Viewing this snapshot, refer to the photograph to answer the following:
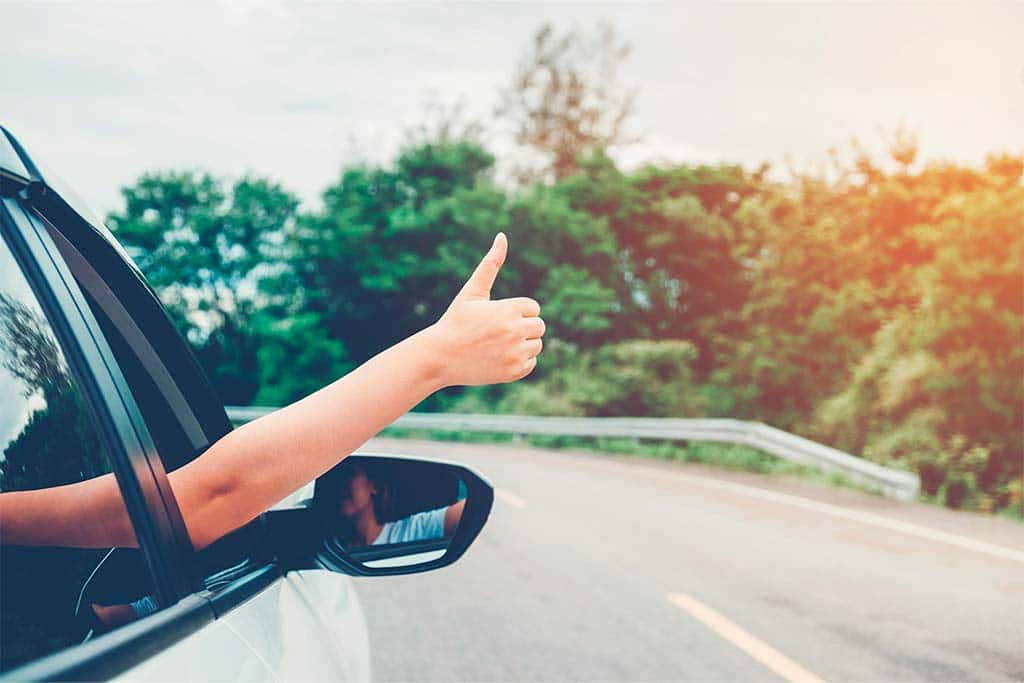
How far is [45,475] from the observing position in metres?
1.36

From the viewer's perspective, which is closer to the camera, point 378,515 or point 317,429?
point 317,429

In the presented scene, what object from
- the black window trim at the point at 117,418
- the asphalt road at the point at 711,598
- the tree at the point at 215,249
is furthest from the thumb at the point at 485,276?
the tree at the point at 215,249

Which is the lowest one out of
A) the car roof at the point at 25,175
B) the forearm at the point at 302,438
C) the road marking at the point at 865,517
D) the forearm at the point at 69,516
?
the road marking at the point at 865,517

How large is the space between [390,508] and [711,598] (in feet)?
17.0

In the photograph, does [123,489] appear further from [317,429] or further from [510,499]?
[510,499]

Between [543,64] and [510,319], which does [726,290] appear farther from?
[510,319]

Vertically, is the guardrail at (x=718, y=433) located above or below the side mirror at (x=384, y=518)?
below

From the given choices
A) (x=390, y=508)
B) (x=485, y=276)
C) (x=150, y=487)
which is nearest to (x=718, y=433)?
(x=390, y=508)

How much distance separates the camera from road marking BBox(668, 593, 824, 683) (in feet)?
17.2

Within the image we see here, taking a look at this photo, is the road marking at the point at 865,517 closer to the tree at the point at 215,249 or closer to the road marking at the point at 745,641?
the road marking at the point at 745,641

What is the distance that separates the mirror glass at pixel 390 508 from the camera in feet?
6.83

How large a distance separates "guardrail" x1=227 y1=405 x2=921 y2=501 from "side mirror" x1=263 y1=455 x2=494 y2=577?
11.6 m

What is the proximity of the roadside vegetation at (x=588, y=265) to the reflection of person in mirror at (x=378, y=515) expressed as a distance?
20.4m

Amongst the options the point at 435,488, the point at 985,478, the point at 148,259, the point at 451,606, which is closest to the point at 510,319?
the point at 435,488
